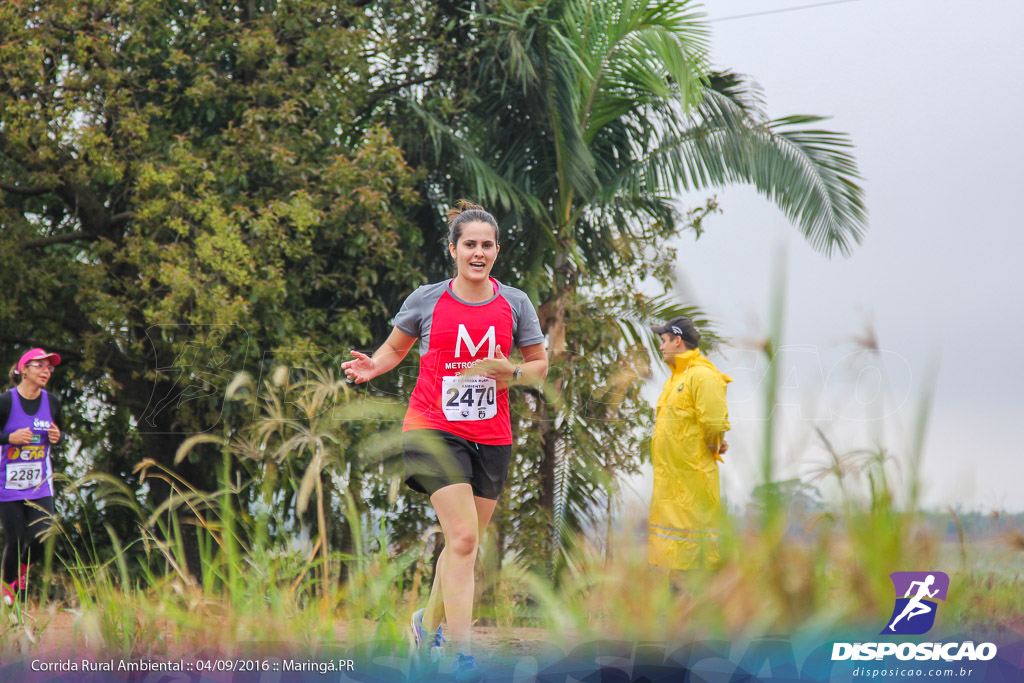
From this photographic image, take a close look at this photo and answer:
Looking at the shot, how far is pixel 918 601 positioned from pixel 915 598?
17 millimetres

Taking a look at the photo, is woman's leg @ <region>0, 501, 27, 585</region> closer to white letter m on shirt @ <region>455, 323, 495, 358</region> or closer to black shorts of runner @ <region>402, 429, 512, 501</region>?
black shorts of runner @ <region>402, 429, 512, 501</region>

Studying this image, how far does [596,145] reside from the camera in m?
9.41

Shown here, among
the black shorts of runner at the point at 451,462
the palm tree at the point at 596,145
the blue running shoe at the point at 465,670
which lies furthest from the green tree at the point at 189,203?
the blue running shoe at the point at 465,670

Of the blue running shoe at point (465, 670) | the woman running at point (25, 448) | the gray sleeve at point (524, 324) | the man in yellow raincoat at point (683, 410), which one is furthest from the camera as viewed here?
the woman running at point (25, 448)

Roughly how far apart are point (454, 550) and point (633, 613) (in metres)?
1.43

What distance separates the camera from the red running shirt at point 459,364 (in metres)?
3.23

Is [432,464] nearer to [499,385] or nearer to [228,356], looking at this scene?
[499,385]

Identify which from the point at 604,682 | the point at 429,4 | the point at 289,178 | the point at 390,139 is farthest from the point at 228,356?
the point at 604,682

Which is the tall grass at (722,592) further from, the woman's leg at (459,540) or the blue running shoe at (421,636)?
the woman's leg at (459,540)

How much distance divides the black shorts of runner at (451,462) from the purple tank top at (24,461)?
3273 millimetres

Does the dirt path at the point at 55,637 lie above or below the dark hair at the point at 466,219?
below

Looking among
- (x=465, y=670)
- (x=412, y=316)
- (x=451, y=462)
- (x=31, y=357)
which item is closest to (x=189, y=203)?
(x=31, y=357)

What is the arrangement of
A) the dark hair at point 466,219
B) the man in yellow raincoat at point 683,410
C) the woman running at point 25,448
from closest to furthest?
the man in yellow raincoat at point 683,410 → the dark hair at point 466,219 → the woman running at point 25,448

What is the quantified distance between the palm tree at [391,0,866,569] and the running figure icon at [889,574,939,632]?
6.30 m
